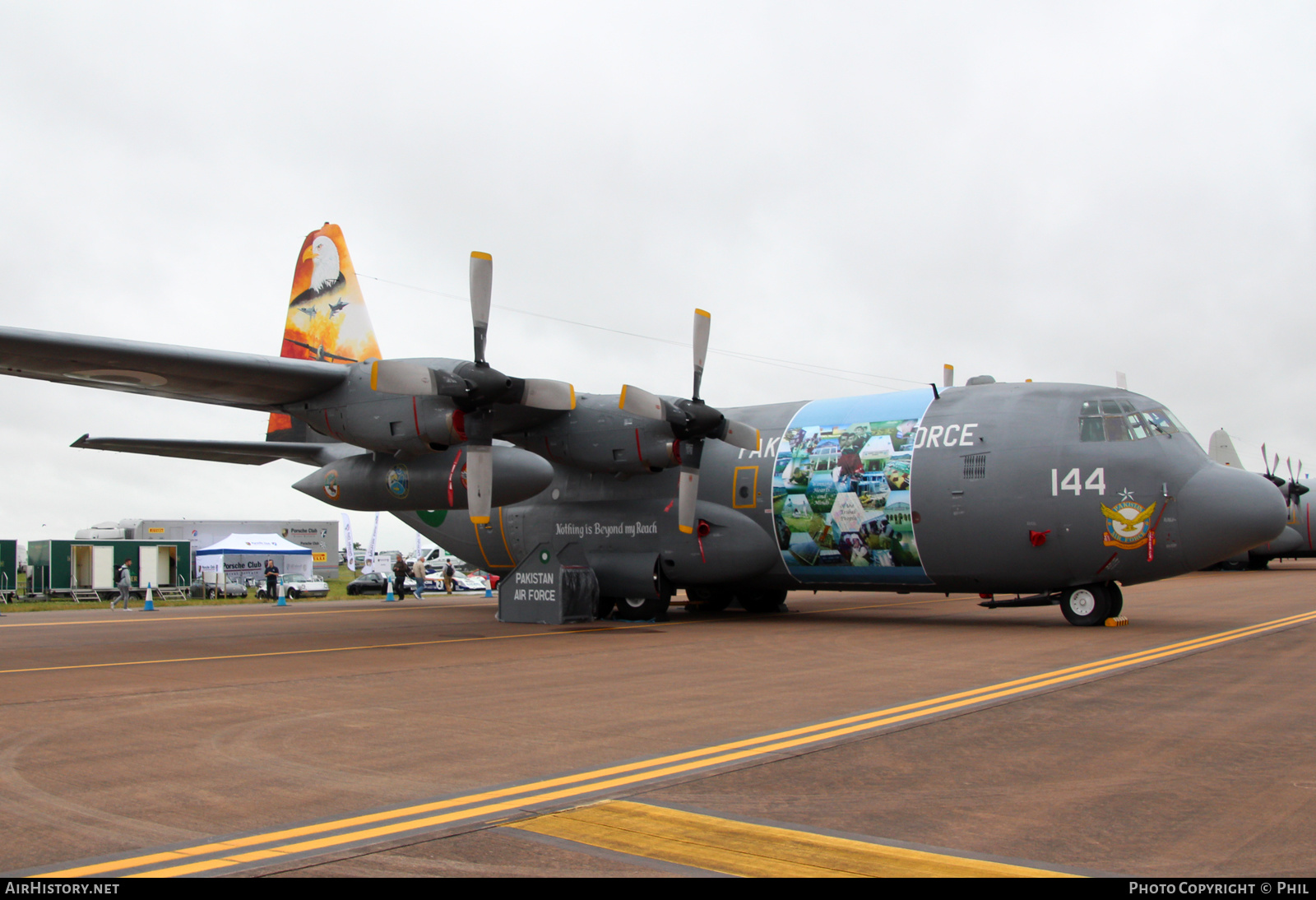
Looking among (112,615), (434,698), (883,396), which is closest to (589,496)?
(883,396)

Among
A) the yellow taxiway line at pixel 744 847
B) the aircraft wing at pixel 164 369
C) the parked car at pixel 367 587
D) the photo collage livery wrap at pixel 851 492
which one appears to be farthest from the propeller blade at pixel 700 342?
the parked car at pixel 367 587

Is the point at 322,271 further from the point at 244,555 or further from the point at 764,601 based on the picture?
the point at 244,555

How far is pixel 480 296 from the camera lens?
1652cm

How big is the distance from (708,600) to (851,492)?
6118 millimetres

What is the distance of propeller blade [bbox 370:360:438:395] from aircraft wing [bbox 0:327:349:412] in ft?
4.21

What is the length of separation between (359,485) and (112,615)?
35.5ft

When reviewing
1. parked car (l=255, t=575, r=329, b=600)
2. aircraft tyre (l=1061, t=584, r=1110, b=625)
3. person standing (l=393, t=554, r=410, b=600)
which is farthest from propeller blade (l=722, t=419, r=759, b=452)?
parked car (l=255, t=575, r=329, b=600)

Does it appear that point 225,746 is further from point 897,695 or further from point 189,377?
point 189,377

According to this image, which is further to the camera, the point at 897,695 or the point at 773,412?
the point at 773,412

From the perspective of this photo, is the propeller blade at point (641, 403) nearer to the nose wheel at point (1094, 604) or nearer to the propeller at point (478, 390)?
the propeller at point (478, 390)

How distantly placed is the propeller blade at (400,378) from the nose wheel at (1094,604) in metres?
11.2

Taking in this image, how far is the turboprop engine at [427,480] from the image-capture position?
690 inches

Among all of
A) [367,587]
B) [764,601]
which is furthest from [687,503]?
[367,587]
